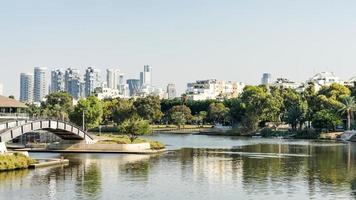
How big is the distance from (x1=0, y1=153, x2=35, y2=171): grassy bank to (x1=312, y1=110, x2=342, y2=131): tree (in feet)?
279

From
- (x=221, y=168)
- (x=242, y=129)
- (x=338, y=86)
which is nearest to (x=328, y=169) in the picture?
(x=221, y=168)

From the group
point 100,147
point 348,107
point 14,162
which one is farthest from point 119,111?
point 14,162

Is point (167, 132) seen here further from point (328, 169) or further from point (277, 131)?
point (328, 169)

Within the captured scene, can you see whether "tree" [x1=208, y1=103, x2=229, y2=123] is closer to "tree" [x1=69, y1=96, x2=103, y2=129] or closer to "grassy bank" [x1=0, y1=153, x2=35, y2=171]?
"tree" [x1=69, y1=96, x2=103, y2=129]

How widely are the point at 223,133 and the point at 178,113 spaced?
766 inches

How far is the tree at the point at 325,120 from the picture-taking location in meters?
134

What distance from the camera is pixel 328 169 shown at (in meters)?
64.6

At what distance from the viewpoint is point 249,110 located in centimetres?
15075

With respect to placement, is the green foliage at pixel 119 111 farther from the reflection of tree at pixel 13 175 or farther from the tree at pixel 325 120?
the reflection of tree at pixel 13 175

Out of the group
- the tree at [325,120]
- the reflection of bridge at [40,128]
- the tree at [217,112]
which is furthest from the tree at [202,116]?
the reflection of bridge at [40,128]

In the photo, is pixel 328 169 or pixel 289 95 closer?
pixel 328 169

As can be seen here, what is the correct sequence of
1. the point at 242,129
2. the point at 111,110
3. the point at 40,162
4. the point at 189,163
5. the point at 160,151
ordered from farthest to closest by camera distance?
the point at 111,110 → the point at 242,129 → the point at 160,151 → the point at 189,163 → the point at 40,162

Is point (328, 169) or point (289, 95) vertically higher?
point (289, 95)

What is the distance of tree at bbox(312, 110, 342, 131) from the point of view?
13425cm
